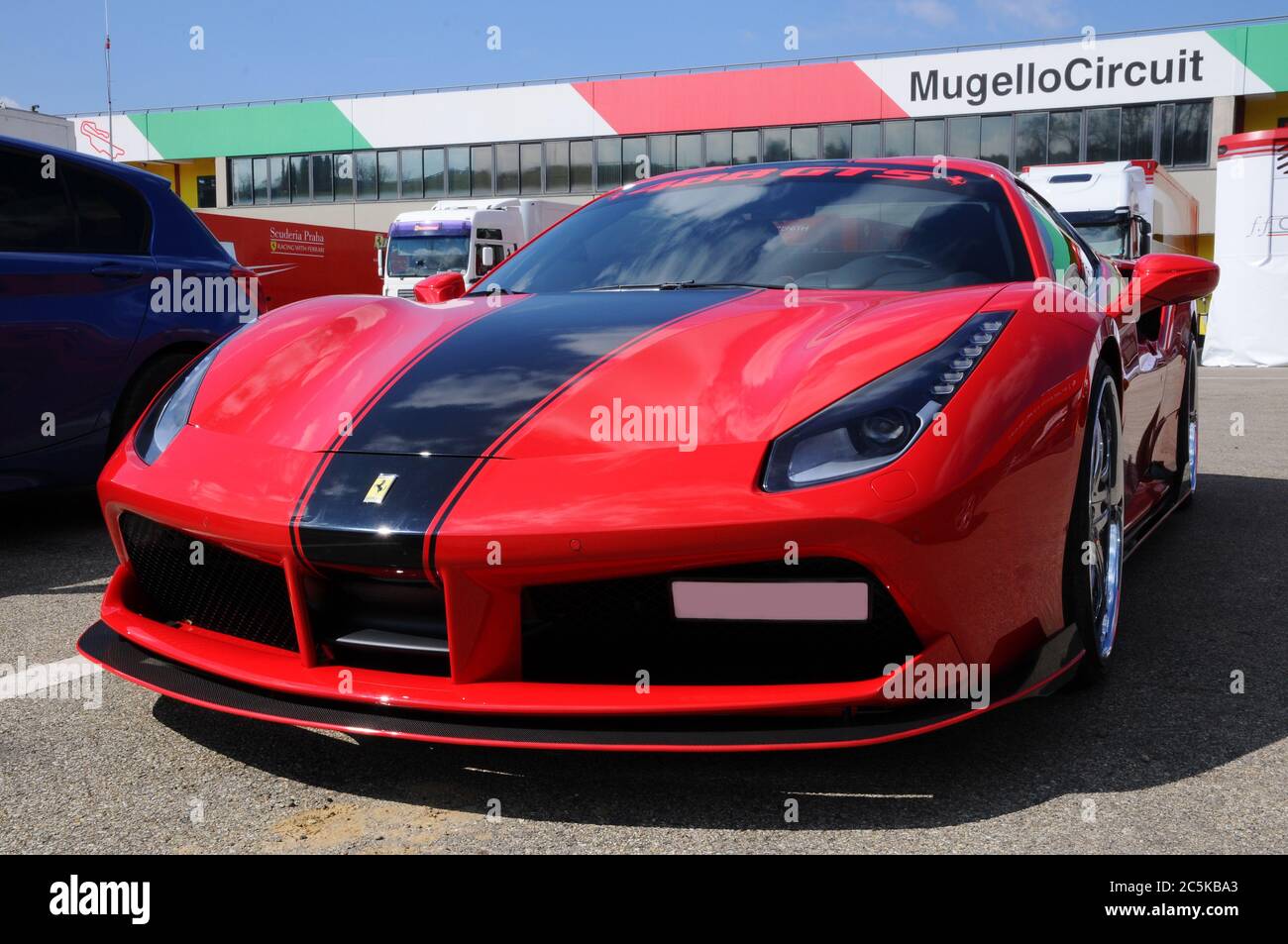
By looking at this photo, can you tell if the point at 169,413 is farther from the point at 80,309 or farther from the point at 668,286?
the point at 80,309

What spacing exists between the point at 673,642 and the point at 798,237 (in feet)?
4.73

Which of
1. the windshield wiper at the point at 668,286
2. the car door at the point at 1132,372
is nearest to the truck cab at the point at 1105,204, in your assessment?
the car door at the point at 1132,372

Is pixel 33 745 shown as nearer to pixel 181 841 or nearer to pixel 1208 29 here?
pixel 181 841

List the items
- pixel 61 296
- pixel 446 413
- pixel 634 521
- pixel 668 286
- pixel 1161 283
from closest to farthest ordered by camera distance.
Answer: pixel 634 521 < pixel 446 413 < pixel 668 286 < pixel 1161 283 < pixel 61 296

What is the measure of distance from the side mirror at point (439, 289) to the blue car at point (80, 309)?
1727 millimetres

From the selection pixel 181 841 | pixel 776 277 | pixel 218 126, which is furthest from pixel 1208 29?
→ pixel 181 841

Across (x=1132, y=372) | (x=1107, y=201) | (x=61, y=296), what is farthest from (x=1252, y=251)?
(x=61, y=296)

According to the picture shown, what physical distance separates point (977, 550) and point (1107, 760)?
0.56m

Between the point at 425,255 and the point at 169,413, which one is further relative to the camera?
the point at 425,255

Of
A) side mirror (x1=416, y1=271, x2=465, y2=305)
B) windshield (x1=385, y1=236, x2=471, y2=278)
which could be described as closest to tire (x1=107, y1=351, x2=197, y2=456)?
side mirror (x1=416, y1=271, x2=465, y2=305)

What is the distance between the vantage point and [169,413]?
272 cm

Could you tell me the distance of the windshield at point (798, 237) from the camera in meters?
3.01

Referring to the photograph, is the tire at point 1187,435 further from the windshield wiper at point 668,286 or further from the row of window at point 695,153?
the row of window at point 695,153

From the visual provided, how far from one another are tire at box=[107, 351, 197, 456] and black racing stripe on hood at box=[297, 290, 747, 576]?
98.5 inches
